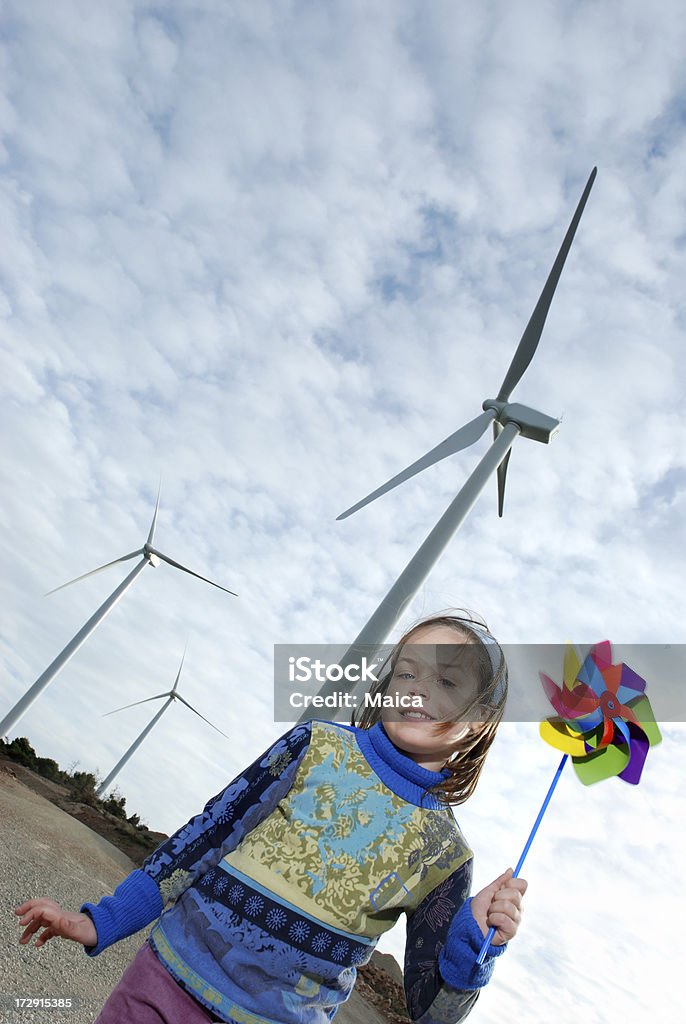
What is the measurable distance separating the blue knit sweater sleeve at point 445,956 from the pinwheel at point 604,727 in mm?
923

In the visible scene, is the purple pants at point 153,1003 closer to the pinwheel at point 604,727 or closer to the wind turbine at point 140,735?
the pinwheel at point 604,727

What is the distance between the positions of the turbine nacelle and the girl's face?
1464 centimetres

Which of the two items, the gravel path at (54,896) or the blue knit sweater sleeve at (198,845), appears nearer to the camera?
the blue knit sweater sleeve at (198,845)

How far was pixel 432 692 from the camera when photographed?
249cm

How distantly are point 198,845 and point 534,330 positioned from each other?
52.6 feet

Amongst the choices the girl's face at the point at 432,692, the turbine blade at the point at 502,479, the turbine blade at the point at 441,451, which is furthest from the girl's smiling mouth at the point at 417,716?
the turbine blade at the point at 502,479

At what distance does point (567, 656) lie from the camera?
3.29m

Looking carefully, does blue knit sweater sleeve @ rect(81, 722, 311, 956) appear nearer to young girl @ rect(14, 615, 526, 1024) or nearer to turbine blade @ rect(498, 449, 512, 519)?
young girl @ rect(14, 615, 526, 1024)

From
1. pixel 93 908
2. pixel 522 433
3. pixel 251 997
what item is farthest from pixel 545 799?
pixel 522 433

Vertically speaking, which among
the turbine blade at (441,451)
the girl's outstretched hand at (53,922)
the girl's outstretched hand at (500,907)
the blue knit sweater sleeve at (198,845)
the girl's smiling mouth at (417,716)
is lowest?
the girl's outstretched hand at (53,922)

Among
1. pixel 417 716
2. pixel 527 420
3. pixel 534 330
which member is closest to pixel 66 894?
pixel 417 716

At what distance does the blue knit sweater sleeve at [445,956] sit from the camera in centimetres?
219

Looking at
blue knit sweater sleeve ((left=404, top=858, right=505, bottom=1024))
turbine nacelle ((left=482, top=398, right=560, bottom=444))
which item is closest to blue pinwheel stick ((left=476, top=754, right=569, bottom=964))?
blue knit sweater sleeve ((left=404, top=858, right=505, bottom=1024))

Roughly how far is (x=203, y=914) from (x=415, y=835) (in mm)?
669
